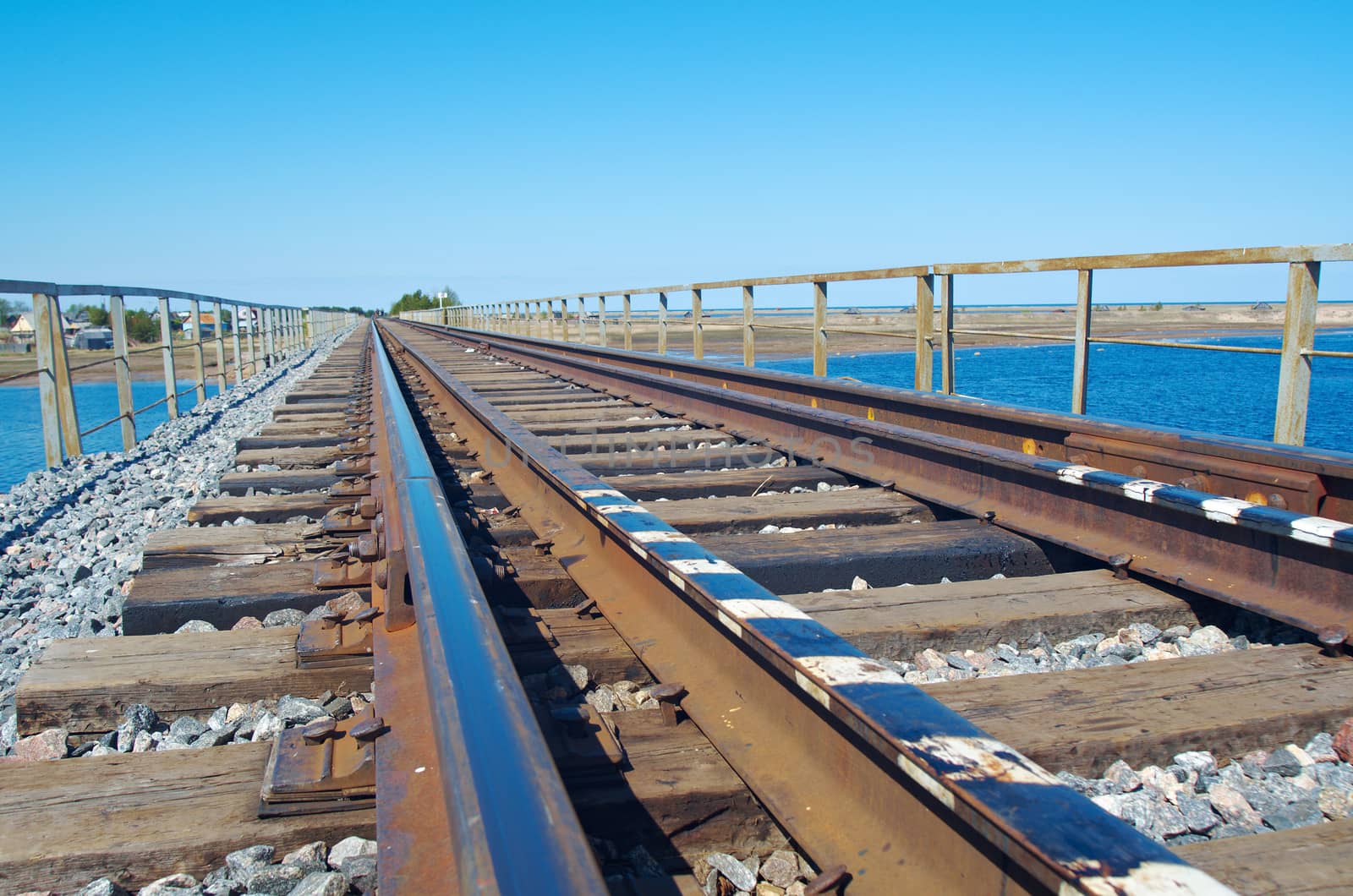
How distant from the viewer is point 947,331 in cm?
684

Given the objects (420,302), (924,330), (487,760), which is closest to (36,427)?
(924,330)

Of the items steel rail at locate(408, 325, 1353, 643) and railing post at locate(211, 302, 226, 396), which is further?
railing post at locate(211, 302, 226, 396)

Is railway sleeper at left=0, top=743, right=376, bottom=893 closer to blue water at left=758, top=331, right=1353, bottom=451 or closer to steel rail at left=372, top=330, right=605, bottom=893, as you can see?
steel rail at left=372, top=330, right=605, bottom=893

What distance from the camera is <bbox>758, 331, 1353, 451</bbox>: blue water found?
15.1 metres

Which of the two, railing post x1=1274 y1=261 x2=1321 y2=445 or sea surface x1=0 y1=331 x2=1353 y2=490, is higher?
railing post x1=1274 y1=261 x2=1321 y2=445

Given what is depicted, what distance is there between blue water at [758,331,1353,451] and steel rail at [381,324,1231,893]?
3.65 meters

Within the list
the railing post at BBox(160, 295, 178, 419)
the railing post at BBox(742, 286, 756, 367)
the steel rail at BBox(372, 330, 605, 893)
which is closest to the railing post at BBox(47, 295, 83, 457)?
the railing post at BBox(160, 295, 178, 419)

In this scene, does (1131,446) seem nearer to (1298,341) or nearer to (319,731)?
(1298,341)

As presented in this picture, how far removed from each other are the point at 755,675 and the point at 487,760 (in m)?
0.69

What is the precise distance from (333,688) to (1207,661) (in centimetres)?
202

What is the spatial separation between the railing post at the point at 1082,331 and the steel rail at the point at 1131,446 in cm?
62

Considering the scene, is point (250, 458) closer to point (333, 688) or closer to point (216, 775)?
point (333, 688)

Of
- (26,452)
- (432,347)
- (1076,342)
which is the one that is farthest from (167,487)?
(432,347)

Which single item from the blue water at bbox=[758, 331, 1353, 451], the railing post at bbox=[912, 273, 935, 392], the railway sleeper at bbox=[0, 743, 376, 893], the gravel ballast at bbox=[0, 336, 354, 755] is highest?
the railing post at bbox=[912, 273, 935, 392]
